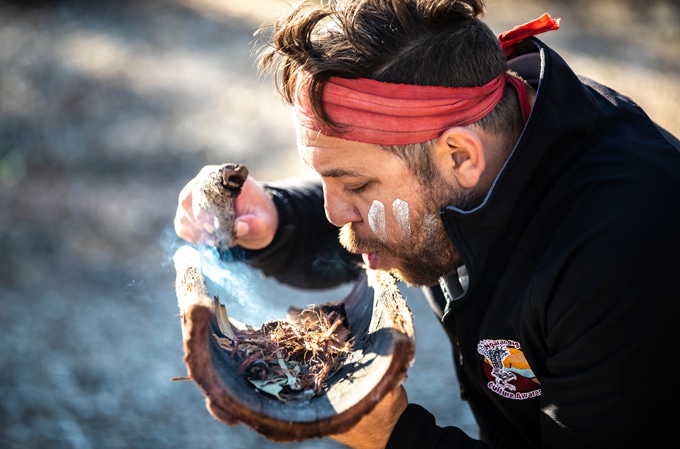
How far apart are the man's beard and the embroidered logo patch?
31 centimetres

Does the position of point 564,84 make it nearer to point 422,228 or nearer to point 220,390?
point 422,228

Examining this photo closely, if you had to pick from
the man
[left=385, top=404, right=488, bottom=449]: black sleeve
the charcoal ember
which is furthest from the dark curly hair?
[left=385, top=404, right=488, bottom=449]: black sleeve

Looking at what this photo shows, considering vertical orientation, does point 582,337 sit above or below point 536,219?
below

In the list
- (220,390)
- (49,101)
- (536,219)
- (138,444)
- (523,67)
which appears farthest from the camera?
(49,101)

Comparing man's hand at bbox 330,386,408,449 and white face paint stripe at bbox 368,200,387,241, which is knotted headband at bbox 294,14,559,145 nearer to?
white face paint stripe at bbox 368,200,387,241

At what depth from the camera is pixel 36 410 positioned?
4027 mm

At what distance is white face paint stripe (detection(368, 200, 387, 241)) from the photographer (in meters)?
2.22

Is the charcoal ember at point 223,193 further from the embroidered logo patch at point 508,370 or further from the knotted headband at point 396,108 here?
the embroidered logo patch at point 508,370

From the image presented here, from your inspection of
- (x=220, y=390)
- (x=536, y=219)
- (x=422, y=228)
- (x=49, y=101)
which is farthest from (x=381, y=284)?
(x=49, y=101)

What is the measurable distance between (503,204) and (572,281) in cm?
32

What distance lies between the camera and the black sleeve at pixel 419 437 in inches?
81.8

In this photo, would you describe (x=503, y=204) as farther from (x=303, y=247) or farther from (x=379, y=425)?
(x=303, y=247)

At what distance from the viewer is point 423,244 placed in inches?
90.0

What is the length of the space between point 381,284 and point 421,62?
2.44 ft
